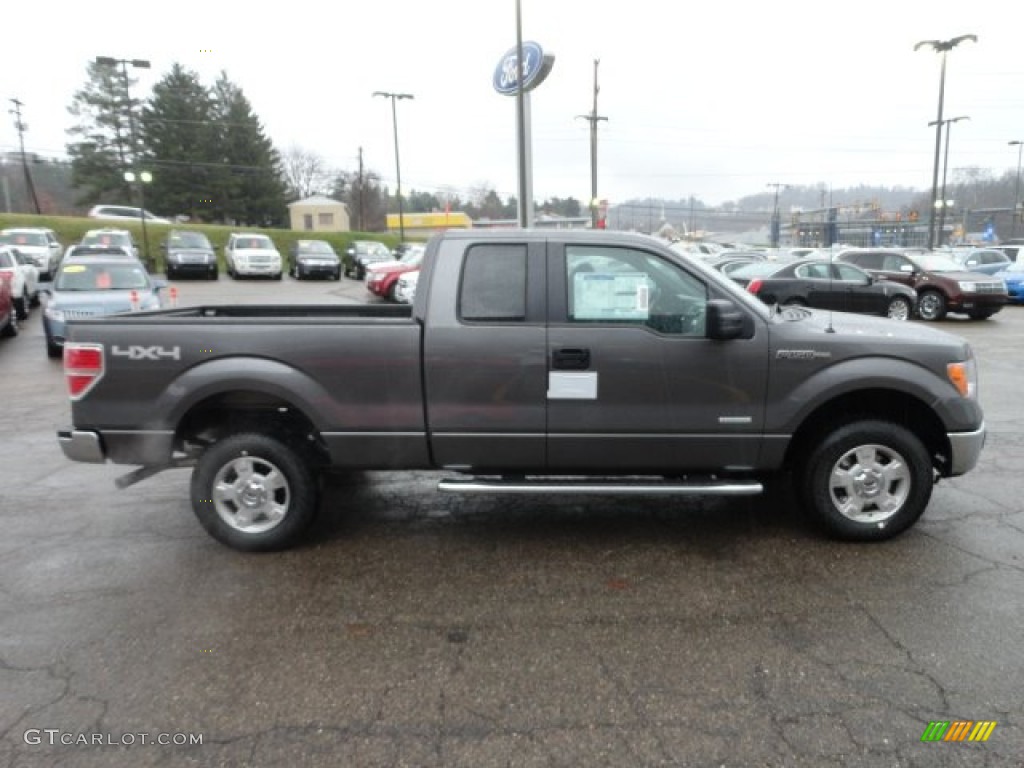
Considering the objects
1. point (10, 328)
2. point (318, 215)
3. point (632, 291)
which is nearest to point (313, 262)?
point (10, 328)

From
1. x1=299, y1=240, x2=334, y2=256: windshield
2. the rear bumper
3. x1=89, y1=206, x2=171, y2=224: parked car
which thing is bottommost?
the rear bumper

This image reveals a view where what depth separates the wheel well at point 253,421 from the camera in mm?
4195

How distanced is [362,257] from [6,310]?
59.0ft

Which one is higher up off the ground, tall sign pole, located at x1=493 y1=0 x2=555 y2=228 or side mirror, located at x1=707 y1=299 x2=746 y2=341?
tall sign pole, located at x1=493 y1=0 x2=555 y2=228

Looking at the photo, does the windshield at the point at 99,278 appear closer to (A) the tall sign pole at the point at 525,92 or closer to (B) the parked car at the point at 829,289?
(A) the tall sign pole at the point at 525,92

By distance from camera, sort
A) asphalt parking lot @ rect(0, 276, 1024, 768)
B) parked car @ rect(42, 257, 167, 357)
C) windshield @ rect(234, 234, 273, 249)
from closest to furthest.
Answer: asphalt parking lot @ rect(0, 276, 1024, 768) → parked car @ rect(42, 257, 167, 357) → windshield @ rect(234, 234, 273, 249)

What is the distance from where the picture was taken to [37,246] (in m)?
24.0

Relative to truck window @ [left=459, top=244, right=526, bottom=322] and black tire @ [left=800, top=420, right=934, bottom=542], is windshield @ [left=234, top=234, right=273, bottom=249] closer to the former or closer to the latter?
truck window @ [left=459, top=244, right=526, bottom=322]

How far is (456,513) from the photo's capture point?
490 centimetres

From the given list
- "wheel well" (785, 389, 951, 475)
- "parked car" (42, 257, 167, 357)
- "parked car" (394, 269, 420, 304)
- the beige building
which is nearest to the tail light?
"wheel well" (785, 389, 951, 475)

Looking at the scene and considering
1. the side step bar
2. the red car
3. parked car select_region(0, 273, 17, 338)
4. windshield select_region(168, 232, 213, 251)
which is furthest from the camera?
windshield select_region(168, 232, 213, 251)

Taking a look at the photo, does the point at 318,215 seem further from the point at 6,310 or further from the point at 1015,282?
the point at 1015,282

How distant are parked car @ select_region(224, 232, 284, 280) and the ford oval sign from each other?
10.8m

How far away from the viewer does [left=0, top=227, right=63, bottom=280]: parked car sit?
2298cm
